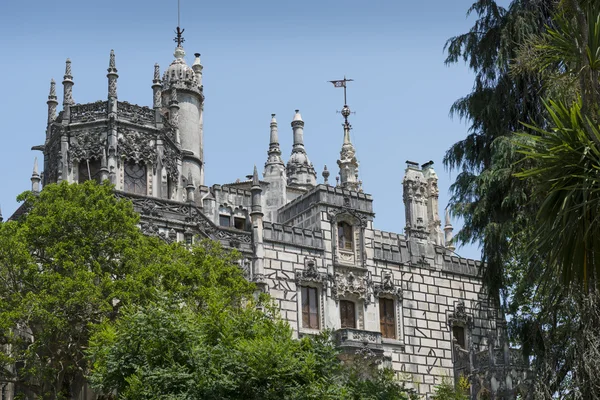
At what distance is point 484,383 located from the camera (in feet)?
136

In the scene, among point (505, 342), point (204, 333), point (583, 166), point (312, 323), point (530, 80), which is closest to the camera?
point (583, 166)

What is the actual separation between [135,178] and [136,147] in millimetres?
1307

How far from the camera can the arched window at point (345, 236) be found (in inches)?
1815

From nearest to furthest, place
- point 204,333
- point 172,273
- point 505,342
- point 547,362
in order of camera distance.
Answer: point 547,362
point 204,333
point 172,273
point 505,342

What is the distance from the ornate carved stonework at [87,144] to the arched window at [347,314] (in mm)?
12120

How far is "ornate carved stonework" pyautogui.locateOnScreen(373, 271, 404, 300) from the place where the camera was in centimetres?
4591

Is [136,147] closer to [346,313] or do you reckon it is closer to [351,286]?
[351,286]

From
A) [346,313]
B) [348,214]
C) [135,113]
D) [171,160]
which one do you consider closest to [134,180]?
[171,160]

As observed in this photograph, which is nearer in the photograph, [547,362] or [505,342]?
[547,362]

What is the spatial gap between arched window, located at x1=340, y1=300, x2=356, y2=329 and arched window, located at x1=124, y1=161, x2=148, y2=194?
385 inches

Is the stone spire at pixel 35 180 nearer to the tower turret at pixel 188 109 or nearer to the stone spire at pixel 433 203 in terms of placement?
the tower turret at pixel 188 109

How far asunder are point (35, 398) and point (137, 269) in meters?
5.16

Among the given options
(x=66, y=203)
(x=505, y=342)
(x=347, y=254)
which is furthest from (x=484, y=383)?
(x=66, y=203)

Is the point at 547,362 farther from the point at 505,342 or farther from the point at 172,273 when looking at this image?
the point at 505,342
